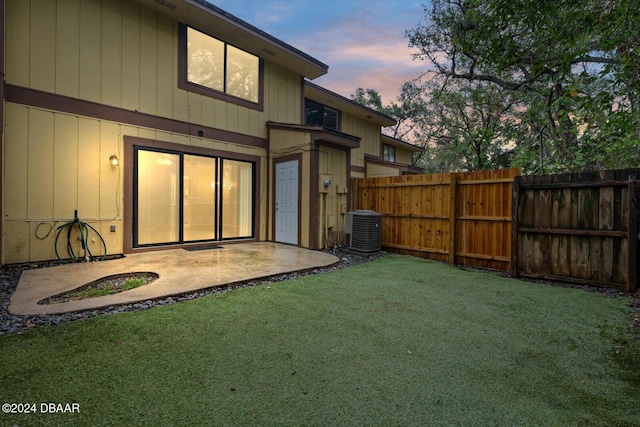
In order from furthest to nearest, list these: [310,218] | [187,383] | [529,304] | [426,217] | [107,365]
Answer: [310,218] → [426,217] → [529,304] → [107,365] → [187,383]

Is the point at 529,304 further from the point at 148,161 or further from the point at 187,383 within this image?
the point at 148,161

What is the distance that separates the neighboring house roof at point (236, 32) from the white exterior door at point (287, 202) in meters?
2.96

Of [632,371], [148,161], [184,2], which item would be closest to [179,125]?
[148,161]

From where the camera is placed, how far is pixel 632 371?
83.3 inches

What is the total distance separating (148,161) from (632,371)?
24.5 feet

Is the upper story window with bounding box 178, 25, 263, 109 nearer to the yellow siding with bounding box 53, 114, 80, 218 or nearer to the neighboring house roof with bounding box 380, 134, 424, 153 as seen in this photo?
the yellow siding with bounding box 53, 114, 80, 218

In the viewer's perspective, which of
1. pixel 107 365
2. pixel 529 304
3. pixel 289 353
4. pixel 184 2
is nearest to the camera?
pixel 107 365

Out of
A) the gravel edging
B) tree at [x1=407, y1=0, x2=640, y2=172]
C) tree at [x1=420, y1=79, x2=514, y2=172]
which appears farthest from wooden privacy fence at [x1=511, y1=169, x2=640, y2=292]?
tree at [x1=420, y1=79, x2=514, y2=172]

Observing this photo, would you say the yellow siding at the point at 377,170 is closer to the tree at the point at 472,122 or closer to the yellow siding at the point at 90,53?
the tree at the point at 472,122

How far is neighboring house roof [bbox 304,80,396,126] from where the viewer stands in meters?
9.87

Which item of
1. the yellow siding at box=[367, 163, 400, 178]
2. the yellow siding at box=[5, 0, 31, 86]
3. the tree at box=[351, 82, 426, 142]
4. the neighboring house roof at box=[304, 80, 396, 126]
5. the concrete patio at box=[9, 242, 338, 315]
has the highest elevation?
the tree at box=[351, 82, 426, 142]

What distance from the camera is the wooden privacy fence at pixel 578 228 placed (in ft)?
13.4

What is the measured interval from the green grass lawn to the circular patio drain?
1.00 m

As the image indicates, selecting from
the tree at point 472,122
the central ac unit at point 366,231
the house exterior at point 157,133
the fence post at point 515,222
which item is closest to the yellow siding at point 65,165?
the house exterior at point 157,133
